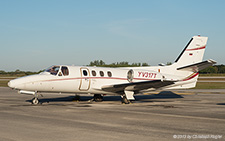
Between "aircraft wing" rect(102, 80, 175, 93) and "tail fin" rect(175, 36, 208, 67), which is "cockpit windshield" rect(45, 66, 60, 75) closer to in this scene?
"aircraft wing" rect(102, 80, 175, 93)

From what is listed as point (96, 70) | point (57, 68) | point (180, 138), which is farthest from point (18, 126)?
point (96, 70)

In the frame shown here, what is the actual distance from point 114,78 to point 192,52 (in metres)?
8.74

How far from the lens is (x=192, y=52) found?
24812 mm

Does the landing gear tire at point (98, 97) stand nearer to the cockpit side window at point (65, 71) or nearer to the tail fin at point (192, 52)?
the cockpit side window at point (65, 71)

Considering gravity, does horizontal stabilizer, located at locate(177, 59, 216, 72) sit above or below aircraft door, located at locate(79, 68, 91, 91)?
above

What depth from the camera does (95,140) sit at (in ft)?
26.3

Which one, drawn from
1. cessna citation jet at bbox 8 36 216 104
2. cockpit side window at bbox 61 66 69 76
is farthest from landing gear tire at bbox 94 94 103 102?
cockpit side window at bbox 61 66 69 76

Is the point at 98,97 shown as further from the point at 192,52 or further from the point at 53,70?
the point at 192,52

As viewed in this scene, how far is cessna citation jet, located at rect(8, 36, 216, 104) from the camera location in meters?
18.6

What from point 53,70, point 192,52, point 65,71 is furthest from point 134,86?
point 192,52

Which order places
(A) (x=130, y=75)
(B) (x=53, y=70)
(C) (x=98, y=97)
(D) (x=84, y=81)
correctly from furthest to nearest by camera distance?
(C) (x=98, y=97) < (A) (x=130, y=75) < (D) (x=84, y=81) < (B) (x=53, y=70)

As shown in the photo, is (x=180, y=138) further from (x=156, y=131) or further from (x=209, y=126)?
(x=209, y=126)

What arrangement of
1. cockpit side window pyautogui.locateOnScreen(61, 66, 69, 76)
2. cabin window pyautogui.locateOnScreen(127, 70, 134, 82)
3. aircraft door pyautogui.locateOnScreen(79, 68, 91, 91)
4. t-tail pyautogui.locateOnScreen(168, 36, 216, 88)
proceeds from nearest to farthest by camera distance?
cockpit side window pyautogui.locateOnScreen(61, 66, 69, 76), aircraft door pyautogui.locateOnScreen(79, 68, 91, 91), cabin window pyautogui.locateOnScreen(127, 70, 134, 82), t-tail pyautogui.locateOnScreen(168, 36, 216, 88)

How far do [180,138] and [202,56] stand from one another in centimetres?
1840
